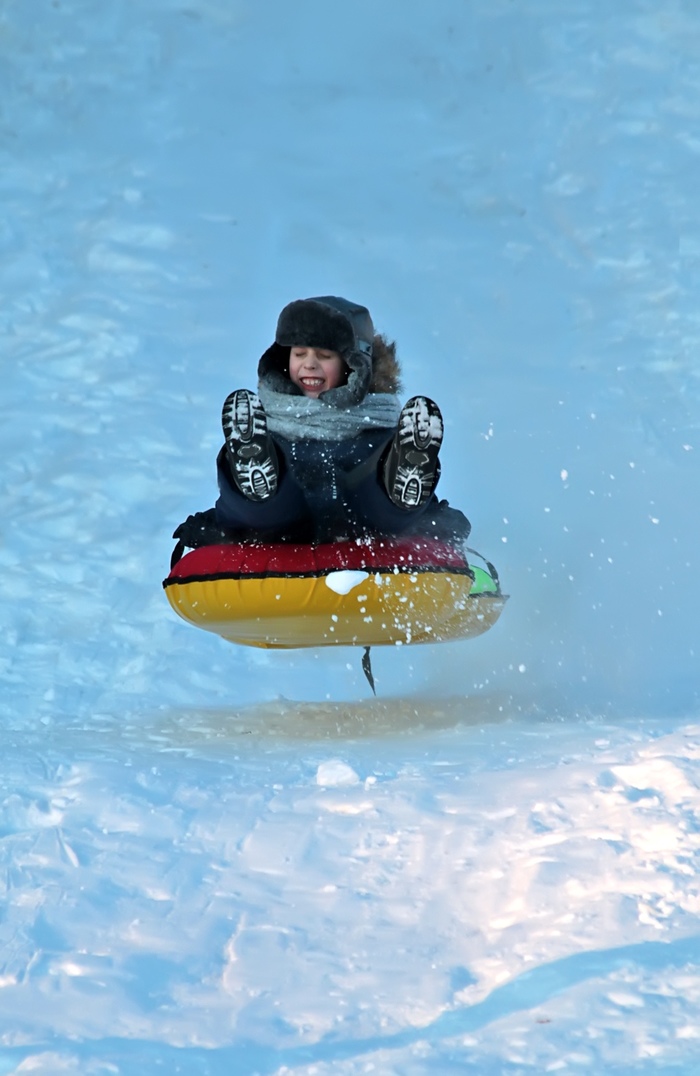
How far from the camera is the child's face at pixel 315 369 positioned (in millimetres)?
2615

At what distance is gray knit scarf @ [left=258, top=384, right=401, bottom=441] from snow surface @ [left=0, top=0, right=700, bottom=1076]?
→ 0.67 metres

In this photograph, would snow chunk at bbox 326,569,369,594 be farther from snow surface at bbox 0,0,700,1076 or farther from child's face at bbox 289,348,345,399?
child's face at bbox 289,348,345,399

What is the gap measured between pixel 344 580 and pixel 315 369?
0.55 metres

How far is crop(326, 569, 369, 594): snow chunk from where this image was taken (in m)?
2.36

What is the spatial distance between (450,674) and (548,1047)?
2423 millimetres

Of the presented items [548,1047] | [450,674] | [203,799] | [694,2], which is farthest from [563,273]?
[548,1047]

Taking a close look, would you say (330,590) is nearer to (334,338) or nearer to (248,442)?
(248,442)

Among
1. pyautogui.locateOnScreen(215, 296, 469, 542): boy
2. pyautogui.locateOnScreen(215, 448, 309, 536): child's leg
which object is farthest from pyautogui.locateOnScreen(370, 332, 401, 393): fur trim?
pyautogui.locateOnScreen(215, 448, 309, 536): child's leg

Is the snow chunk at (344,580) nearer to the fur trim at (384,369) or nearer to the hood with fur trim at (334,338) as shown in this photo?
the hood with fur trim at (334,338)

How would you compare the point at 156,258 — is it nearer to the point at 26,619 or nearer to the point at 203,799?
the point at 26,619

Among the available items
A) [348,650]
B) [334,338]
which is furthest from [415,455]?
[348,650]

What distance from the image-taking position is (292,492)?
7.91ft

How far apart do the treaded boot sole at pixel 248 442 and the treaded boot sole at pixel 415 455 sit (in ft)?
0.81

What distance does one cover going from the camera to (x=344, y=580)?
7.73ft
